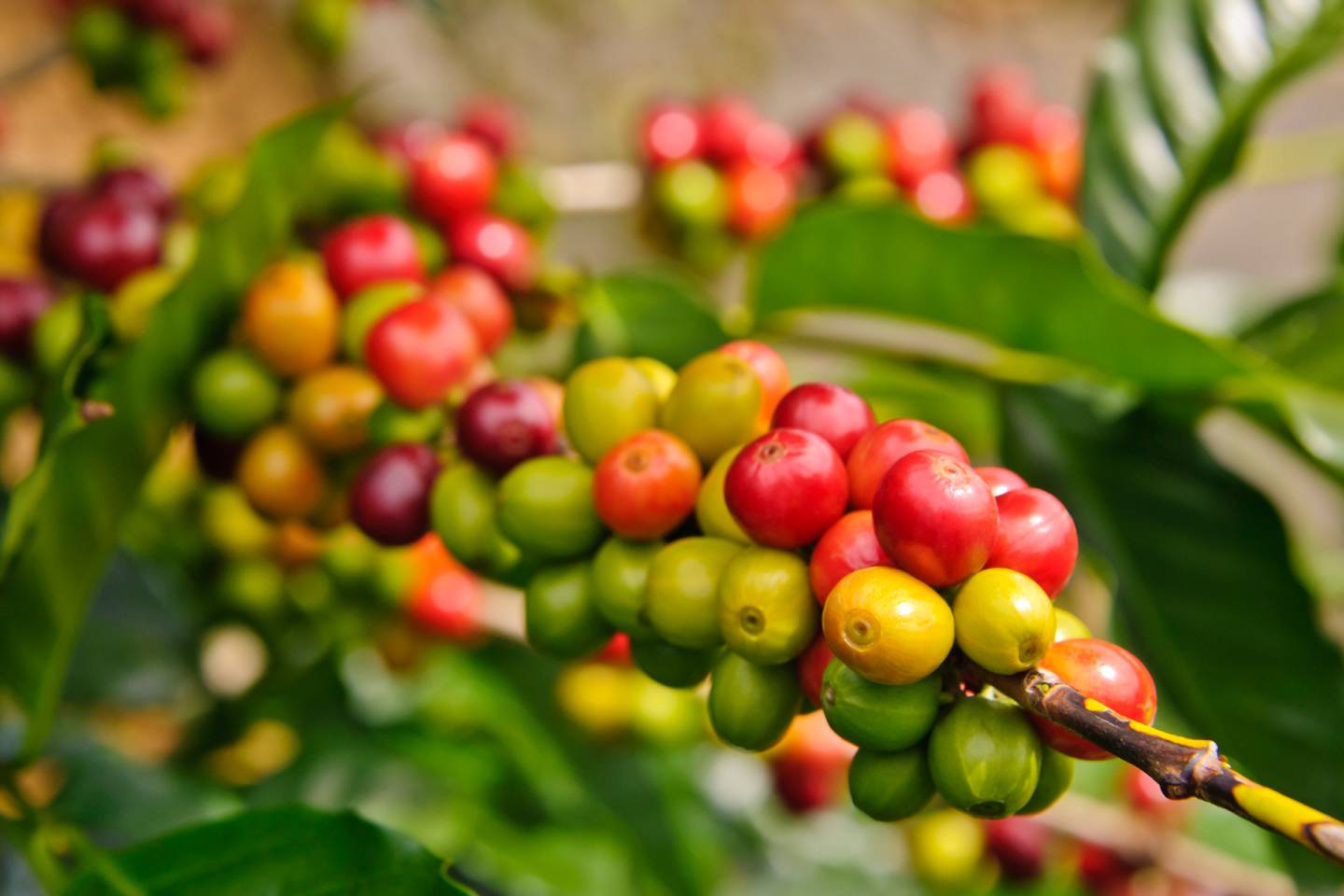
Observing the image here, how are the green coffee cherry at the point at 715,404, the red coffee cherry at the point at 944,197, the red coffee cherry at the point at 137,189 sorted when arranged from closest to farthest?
the green coffee cherry at the point at 715,404 < the red coffee cherry at the point at 137,189 < the red coffee cherry at the point at 944,197

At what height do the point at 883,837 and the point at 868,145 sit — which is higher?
the point at 868,145

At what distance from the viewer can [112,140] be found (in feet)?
3.22

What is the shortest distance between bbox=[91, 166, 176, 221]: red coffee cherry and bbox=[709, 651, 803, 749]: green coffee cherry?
626 millimetres

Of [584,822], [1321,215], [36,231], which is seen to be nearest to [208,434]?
[36,231]

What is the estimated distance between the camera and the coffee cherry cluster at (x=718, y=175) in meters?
1.30

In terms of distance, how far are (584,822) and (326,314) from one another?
716 millimetres

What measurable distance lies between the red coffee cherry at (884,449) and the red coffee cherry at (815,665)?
6 centimetres

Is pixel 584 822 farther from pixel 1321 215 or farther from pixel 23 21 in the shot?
pixel 1321 215

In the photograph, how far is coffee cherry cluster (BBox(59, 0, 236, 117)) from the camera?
1141mm

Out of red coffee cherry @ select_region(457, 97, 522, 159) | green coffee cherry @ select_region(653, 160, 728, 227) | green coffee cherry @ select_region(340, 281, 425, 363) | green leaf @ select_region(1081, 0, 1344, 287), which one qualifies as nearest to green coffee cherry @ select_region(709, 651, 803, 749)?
green coffee cherry @ select_region(340, 281, 425, 363)

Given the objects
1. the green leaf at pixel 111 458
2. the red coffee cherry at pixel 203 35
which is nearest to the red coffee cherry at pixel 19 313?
the green leaf at pixel 111 458

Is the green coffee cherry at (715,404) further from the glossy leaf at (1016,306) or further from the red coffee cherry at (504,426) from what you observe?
the glossy leaf at (1016,306)

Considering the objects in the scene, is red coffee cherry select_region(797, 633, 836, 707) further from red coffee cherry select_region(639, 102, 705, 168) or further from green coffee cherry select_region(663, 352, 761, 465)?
red coffee cherry select_region(639, 102, 705, 168)

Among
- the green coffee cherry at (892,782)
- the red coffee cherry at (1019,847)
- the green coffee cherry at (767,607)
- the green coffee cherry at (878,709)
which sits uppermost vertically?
the green coffee cherry at (767,607)
